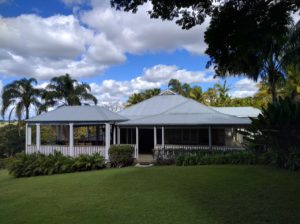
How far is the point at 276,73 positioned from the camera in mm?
20031

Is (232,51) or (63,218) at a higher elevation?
(232,51)

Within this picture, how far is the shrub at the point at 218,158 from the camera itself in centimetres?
1642

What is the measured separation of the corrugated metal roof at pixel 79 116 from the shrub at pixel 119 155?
2341 millimetres

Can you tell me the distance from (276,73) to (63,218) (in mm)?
16570

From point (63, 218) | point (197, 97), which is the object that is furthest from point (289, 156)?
point (197, 97)

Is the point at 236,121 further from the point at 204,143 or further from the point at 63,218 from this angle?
the point at 63,218

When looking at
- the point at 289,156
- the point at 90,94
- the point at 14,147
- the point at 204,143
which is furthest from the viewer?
the point at 90,94

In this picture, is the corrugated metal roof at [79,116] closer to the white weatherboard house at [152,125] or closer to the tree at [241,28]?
the white weatherboard house at [152,125]

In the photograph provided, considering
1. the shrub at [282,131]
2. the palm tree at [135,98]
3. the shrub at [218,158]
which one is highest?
the palm tree at [135,98]

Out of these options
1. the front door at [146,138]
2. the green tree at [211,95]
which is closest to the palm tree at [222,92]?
the green tree at [211,95]

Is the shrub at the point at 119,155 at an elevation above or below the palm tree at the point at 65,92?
below

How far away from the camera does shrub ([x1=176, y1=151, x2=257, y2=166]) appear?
16422mm

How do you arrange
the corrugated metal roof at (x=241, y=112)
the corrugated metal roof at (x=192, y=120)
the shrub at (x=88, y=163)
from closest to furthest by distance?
the shrub at (x=88, y=163) → the corrugated metal roof at (x=192, y=120) → the corrugated metal roof at (x=241, y=112)

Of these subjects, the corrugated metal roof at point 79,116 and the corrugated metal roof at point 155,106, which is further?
the corrugated metal roof at point 155,106
